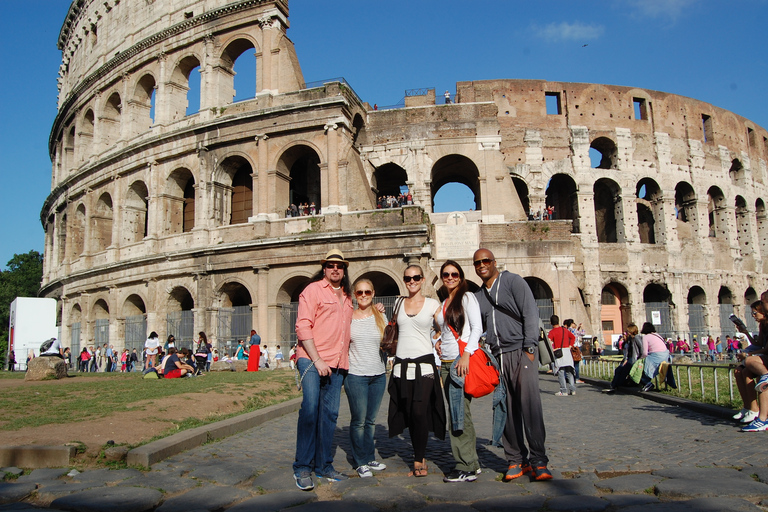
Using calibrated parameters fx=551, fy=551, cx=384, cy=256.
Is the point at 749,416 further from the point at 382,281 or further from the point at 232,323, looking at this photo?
the point at 232,323

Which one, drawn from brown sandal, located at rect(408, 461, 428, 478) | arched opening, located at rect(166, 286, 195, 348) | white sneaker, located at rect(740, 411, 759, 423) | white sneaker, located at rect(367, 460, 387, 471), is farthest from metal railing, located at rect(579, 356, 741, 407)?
arched opening, located at rect(166, 286, 195, 348)

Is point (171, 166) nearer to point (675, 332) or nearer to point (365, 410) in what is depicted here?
point (365, 410)

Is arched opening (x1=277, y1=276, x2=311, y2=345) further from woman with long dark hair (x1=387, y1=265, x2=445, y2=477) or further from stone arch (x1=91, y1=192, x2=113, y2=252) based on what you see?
woman with long dark hair (x1=387, y1=265, x2=445, y2=477)

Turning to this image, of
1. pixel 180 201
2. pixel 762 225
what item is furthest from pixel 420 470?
pixel 762 225

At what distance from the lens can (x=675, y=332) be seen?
26.6 m

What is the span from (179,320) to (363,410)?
60.9 ft

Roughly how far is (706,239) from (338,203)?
20.1 metres

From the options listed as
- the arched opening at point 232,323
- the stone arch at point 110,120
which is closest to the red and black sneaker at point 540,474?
the arched opening at point 232,323

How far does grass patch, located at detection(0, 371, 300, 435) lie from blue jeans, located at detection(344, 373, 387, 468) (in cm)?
279

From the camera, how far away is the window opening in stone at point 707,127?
97.9 feet

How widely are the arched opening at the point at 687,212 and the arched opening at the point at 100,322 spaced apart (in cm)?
2779

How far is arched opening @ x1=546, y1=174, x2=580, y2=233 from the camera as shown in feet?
92.4

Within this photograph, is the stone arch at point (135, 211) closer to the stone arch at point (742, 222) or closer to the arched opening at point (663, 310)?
the arched opening at point (663, 310)

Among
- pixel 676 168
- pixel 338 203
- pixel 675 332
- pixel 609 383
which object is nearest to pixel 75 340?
pixel 338 203
